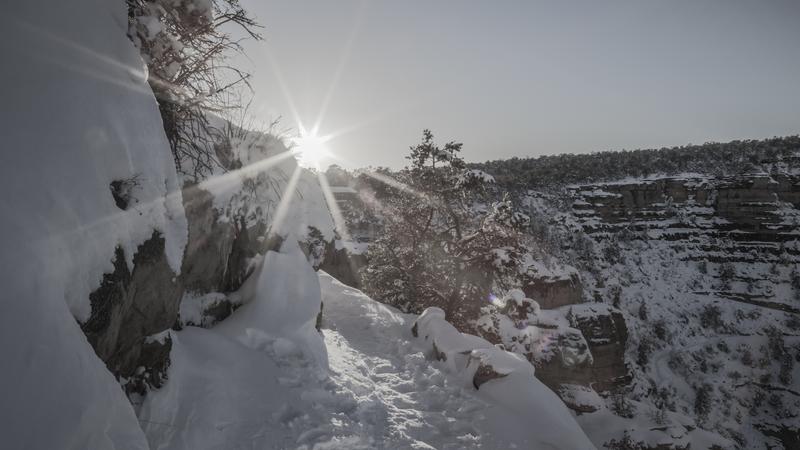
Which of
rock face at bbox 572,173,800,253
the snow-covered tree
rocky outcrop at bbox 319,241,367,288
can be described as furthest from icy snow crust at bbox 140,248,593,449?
rock face at bbox 572,173,800,253

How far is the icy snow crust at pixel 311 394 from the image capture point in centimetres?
291

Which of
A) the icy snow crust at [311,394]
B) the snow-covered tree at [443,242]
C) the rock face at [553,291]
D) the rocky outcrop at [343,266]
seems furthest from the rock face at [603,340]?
the icy snow crust at [311,394]

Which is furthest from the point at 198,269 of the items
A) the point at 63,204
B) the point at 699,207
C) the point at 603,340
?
the point at 699,207

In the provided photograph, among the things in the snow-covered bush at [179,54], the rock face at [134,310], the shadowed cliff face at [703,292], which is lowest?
the shadowed cliff face at [703,292]

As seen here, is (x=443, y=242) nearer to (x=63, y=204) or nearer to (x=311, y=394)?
(x=311, y=394)

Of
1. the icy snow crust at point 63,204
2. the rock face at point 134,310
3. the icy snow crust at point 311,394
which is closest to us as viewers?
the icy snow crust at point 63,204

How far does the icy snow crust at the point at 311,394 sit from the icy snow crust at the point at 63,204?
1192mm

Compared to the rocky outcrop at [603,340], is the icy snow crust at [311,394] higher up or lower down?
higher up

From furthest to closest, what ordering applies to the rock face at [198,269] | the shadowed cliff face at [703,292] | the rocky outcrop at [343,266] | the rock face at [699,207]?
the rock face at [699,207], the shadowed cliff face at [703,292], the rocky outcrop at [343,266], the rock face at [198,269]

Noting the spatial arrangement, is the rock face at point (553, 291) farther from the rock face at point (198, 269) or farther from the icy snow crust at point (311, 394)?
the rock face at point (198, 269)

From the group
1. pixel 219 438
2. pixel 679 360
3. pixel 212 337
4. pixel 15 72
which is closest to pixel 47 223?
pixel 15 72

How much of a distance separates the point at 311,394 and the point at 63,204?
2868 mm

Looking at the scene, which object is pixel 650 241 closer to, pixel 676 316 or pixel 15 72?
pixel 676 316

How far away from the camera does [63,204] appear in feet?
5.69
